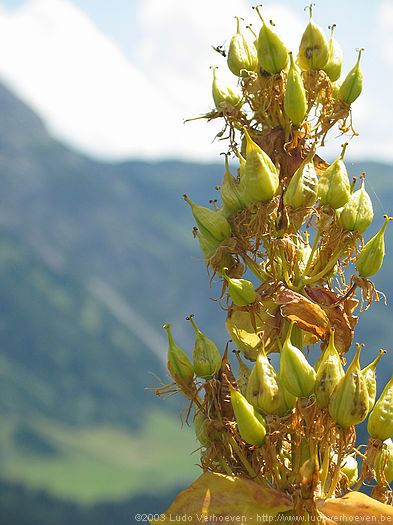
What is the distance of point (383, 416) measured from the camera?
3562 mm

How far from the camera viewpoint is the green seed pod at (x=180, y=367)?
12.5ft

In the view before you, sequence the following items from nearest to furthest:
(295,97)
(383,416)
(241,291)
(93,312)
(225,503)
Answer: (225,503), (383,416), (241,291), (295,97), (93,312)

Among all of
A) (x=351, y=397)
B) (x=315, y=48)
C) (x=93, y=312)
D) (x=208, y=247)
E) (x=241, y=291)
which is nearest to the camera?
(x=351, y=397)

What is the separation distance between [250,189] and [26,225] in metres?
103

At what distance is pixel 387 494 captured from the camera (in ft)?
12.6

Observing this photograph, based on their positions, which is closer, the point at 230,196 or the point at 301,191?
the point at 301,191

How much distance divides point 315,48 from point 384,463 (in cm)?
189

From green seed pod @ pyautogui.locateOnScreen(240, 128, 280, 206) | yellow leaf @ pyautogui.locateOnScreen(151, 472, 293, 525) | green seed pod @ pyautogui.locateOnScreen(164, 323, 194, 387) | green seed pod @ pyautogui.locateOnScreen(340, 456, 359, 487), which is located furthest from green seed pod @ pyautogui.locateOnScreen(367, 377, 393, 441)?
green seed pod @ pyautogui.locateOnScreen(240, 128, 280, 206)

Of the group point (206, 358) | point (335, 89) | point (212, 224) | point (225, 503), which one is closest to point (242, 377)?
point (206, 358)

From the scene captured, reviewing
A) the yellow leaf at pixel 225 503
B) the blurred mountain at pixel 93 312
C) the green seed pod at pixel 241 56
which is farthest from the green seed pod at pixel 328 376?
the blurred mountain at pixel 93 312

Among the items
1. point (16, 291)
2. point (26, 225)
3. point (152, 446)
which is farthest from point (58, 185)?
point (152, 446)

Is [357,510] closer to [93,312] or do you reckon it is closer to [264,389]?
[264,389]

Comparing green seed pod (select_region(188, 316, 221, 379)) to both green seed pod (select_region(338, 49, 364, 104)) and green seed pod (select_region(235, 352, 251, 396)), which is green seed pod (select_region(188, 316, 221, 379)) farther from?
green seed pod (select_region(338, 49, 364, 104))

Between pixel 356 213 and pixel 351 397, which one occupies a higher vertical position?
pixel 356 213
